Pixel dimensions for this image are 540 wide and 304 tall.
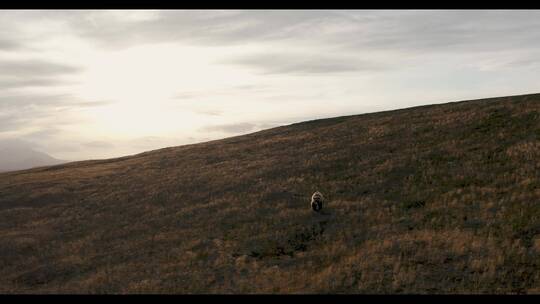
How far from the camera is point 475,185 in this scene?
80.1ft

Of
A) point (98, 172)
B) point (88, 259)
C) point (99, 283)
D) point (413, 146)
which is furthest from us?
point (98, 172)

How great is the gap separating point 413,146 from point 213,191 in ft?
55.2

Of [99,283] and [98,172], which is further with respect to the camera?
[98,172]

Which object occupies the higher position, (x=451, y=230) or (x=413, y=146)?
(x=413, y=146)

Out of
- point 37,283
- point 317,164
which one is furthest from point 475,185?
point 37,283

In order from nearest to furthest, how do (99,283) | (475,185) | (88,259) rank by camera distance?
(99,283), (88,259), (475,185)

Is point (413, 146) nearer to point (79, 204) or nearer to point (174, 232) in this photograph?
point (174, 232)

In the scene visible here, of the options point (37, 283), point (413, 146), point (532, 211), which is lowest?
point (37, 283)

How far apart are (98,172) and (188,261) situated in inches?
1563

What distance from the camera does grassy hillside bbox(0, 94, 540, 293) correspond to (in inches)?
611

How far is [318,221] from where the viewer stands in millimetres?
22594

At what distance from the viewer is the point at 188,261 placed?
19391 mm

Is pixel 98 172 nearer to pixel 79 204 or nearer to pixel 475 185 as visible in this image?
pixel 79 204

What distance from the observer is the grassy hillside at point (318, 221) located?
15.5 metres
